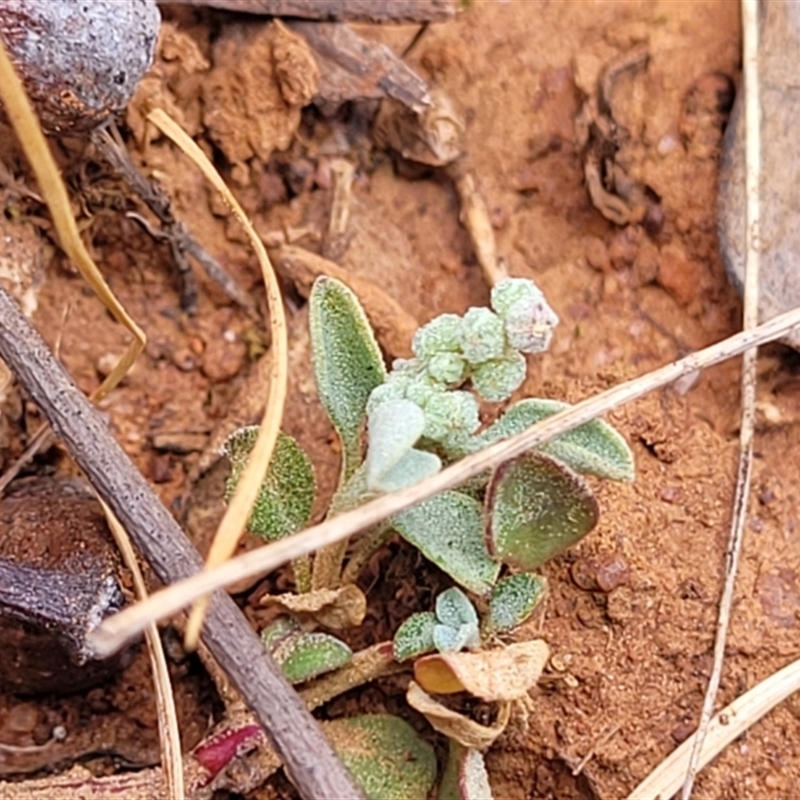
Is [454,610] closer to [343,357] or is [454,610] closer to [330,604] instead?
[330,604]

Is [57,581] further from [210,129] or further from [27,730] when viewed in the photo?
[210,129]

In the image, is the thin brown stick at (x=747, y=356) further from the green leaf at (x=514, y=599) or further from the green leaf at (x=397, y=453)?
the green leaf at (x=397, y=453)

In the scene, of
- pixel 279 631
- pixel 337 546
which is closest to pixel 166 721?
pixel 279 631

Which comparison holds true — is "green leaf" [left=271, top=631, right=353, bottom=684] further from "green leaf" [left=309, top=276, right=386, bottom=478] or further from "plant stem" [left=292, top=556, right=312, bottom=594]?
"green leaf" [left=309, top=276, right=386, bottom=478]

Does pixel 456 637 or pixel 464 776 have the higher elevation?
pixel 456 637

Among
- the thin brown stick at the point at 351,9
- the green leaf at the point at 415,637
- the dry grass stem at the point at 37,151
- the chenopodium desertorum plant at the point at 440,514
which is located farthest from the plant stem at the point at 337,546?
the thin brown stick at the point at 351,9

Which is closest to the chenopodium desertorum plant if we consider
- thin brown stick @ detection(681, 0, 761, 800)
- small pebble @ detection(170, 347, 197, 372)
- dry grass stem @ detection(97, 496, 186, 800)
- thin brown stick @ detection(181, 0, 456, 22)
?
dry grass stem @ detection(97, 496, 186, 800)

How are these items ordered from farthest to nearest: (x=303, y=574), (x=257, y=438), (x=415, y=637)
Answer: (x=303, y=574), (x=415, y=637), (x=257, y=438)
